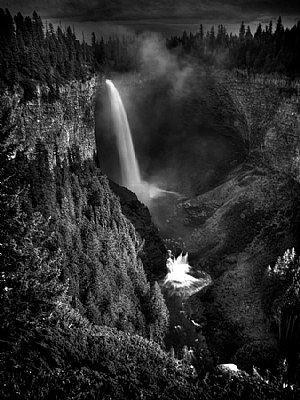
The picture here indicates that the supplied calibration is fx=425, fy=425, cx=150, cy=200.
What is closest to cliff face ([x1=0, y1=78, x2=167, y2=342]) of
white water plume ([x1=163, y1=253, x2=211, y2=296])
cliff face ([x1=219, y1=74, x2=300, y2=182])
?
white water plume ([x1=163, y1=253, x2=211, y2=296])

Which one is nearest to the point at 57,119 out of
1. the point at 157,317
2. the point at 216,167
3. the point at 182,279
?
the point at 182,279

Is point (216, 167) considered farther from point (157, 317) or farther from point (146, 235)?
point (157, 317)

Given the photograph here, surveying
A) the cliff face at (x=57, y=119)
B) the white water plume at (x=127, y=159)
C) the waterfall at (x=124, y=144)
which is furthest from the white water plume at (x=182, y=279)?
the waterfall at (x=124, y=144)

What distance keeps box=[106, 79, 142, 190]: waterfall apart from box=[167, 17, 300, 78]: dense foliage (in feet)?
83.1

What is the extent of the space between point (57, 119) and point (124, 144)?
36.4 m

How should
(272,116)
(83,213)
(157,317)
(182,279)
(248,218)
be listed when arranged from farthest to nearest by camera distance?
(272,116) < (248,218) < (182,279) < (83,213) < (157,317)

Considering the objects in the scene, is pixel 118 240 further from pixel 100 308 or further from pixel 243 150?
pixel 243 150

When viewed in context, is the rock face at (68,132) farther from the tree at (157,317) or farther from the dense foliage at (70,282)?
the tree at (157,317)

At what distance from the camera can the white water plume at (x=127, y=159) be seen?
10006cm

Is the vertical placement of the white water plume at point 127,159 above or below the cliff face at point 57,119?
below

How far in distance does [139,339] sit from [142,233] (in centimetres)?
3221

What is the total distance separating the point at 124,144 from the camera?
104188mm

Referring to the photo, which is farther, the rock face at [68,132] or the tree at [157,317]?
the rock face at [68,132]

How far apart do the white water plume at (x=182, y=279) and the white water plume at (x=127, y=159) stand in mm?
24092
